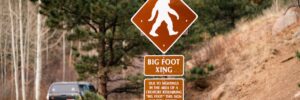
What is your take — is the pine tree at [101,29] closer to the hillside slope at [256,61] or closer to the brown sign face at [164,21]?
the hillside slope at [256,61]

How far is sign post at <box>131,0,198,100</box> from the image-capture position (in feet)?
38.0

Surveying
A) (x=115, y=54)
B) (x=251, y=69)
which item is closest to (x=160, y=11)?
(x=251, y=69)

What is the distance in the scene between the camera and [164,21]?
11594 mm

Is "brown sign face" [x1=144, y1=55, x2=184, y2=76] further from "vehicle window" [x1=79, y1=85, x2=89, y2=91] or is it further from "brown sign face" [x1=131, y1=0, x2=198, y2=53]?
"vehicle window" [x1=79, y1=85, x2=89, y2=91]

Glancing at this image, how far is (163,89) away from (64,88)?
56.5ft

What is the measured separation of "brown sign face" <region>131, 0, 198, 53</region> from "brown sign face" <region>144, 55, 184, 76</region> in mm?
314

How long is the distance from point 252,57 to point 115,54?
291 inches

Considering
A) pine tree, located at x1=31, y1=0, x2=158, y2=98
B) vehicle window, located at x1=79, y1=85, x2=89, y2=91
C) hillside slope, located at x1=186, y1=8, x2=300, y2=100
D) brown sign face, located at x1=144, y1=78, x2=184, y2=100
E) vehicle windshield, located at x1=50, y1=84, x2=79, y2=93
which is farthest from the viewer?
vehicle window, located at x1=79, y1=85, x2=89, y2=91

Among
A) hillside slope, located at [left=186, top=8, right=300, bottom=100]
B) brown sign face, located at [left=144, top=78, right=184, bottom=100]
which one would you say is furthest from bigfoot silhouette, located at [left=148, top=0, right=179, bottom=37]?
hillside slope, located at [left=186, top=8, right=300, bottom=100]

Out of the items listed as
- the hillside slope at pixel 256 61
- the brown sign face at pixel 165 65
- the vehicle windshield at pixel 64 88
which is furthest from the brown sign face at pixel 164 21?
the vehicle windshield at pixel 64 88

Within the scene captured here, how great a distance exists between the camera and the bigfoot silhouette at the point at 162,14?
11586 mm

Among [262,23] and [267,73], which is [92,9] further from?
[267,73]

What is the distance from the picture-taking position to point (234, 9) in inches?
1358

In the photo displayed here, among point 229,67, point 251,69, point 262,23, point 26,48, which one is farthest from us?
point 26,48
